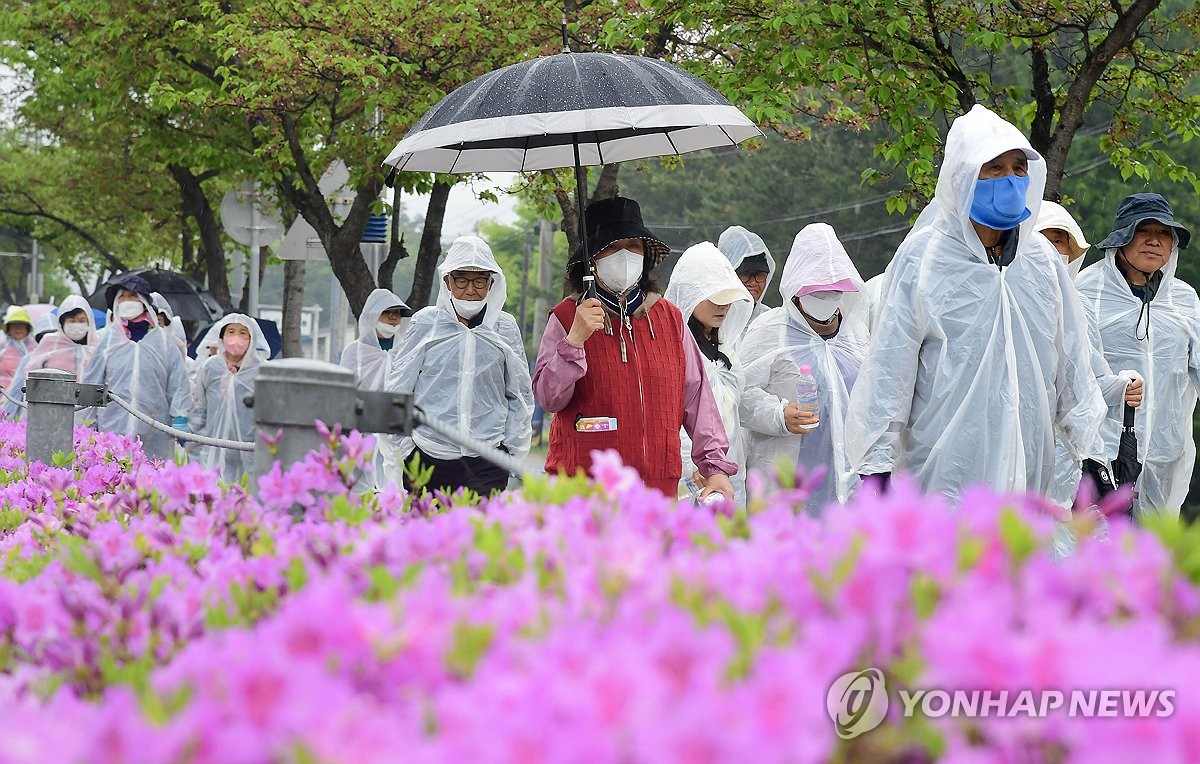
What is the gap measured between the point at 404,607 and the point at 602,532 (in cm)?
60

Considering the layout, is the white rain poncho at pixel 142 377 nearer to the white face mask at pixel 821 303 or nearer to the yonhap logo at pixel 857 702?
the white face mask at pixel 821 303

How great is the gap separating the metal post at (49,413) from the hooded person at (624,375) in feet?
7.61

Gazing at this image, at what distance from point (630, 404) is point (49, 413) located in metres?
2.75

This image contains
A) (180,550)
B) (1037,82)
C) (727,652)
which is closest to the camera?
(727,652)

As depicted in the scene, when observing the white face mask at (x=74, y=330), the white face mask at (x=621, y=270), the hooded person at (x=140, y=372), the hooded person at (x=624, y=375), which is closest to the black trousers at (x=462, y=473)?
the hooded person at (x=624, y=375)

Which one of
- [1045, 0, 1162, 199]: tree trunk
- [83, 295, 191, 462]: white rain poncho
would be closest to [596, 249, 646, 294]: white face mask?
[1045, 0, 1162, 199]: tree trunk

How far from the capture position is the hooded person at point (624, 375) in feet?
17.0

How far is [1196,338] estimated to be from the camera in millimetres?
7277

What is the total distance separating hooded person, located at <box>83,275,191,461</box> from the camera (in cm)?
1155

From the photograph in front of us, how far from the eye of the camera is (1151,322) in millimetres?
7270

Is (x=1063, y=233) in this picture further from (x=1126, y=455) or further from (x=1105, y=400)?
(x=1105, y=400)

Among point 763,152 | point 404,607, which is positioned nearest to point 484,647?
point 404,607

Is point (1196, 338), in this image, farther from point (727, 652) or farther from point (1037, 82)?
point (727, 652)

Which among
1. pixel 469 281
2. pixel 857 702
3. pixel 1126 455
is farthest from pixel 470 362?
pixel 857 702
